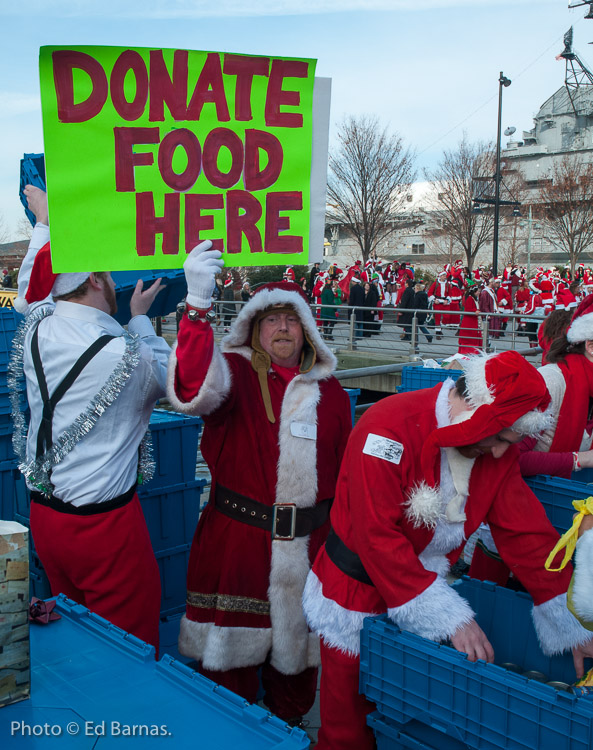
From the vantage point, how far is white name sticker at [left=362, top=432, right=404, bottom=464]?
7.23 ft

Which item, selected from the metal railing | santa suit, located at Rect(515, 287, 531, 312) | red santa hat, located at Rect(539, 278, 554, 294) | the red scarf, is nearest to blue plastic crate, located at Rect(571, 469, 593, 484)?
the red scarf

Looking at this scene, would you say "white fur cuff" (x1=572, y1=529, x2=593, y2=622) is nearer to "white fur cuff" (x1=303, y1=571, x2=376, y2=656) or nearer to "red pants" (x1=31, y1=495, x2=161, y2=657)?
"white fur cuff" (x1=303, y1=571, x2=376, y2=656)

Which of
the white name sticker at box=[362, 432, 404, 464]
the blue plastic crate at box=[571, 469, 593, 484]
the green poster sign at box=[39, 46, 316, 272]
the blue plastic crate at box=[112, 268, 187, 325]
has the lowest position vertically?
the blue plastic crate at box=[571, 469, 593, 484]

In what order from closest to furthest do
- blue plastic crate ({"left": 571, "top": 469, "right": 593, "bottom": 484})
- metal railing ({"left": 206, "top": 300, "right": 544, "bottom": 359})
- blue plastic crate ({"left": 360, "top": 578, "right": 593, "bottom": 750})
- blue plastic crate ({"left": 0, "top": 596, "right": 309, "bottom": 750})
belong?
blue plastic crate ({"left": 0, "top": 596, "right": 309, "bottom": 750})
blue plastic crate ({"left": 360, "top": 578, "right": 593, "bottom": 750})
blue plastic crate ({"left": 571, "top": 469, "right": 593, "bottom": 484})
metal railing ({"left": 206, "top": 300, "right": 544, "bottom": 359})

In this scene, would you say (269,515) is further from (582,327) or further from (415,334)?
(415,334)

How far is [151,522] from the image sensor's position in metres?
3.67

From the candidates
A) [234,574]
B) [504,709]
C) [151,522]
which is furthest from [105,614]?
[504,709]

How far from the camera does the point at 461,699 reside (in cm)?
182

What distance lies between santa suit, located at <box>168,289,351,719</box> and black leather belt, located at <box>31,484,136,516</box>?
48 cm

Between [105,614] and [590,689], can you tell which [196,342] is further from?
[590,689]

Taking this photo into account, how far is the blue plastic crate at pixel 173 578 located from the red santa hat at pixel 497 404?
1934 millimetres

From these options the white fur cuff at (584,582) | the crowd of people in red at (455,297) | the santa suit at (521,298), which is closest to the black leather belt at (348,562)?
the white fur cuff at (584,582)

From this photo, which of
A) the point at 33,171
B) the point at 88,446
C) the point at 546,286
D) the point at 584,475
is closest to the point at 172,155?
the point at 33,171

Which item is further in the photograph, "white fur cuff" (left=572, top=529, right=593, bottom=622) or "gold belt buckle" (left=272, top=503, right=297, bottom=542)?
"gold belt buckle" (left=272, top=503, right=297, bottom=542)
